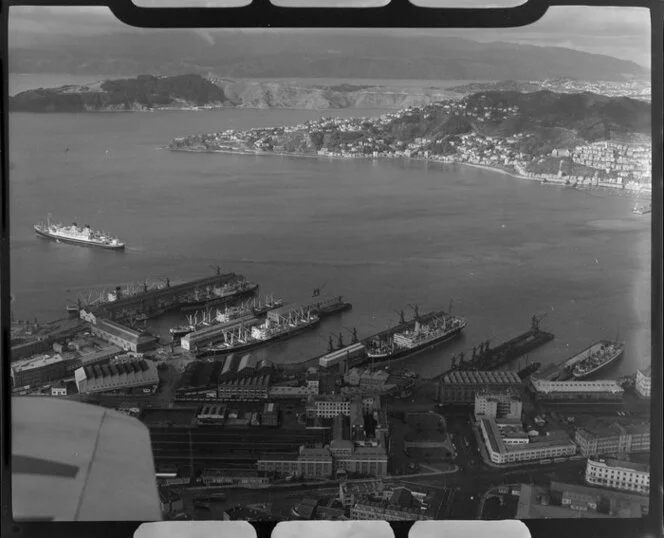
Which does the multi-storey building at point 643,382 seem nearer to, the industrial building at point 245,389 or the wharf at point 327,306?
the wharf at point 327,306

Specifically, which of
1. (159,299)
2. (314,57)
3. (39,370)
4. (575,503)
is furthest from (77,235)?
(575,503)

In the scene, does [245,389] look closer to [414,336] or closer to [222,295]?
[222,295]

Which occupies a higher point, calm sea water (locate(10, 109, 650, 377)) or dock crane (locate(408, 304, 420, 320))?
calm sea water (locate(10, 109, 650, 377))

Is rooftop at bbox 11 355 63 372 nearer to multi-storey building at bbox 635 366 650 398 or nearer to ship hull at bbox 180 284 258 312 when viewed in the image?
ship hull at bbox 180 284 258 312

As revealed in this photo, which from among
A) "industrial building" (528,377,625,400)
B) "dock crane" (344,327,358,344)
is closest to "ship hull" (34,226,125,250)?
"dock crane" (344,327,358,344)

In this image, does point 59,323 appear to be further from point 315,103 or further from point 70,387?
point 315,103

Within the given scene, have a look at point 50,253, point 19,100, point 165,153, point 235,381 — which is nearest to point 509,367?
point 235,381
